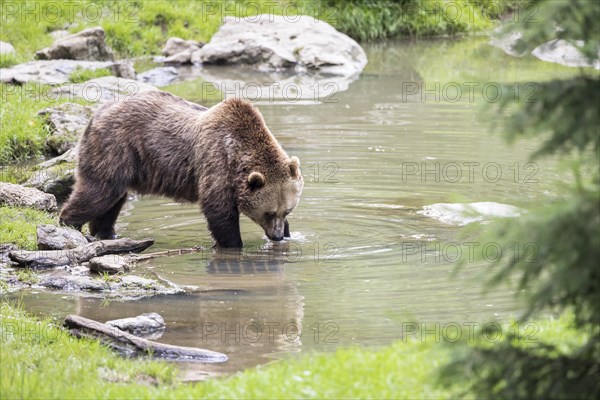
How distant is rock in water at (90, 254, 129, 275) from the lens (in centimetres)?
965

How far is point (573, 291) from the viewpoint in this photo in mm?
4215

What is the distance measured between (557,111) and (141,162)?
301 inches

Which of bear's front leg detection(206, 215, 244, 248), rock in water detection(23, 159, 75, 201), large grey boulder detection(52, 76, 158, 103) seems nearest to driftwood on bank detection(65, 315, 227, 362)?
bear's front leg detection(206, 215, 244, 248)

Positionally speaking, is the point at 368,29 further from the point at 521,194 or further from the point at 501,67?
the point at 521,194

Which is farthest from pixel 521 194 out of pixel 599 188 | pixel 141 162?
pixel 599 188

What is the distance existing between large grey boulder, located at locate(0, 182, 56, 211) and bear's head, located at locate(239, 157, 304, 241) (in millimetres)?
2691

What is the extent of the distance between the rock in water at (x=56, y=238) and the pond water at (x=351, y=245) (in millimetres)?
1053

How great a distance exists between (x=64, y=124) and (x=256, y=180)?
539 centimetres

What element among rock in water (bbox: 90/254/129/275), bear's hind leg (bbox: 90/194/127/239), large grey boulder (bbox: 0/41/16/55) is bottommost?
bear's hind leg (bbox: 90/194/127/239)

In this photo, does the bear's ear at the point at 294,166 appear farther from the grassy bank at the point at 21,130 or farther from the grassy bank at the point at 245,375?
the grassy bank at the point at 21,130
